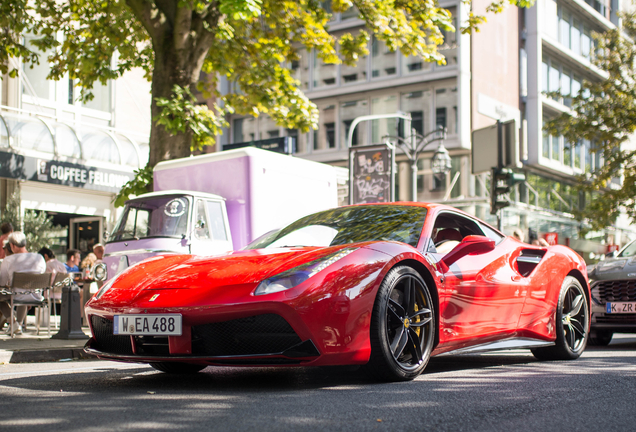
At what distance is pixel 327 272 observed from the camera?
4109mm

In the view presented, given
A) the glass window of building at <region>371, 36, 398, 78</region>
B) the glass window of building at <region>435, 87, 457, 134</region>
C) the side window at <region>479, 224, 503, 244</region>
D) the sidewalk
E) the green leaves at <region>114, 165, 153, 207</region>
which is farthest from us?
the glass window of building at <region>371, 36, 398, 78</region>

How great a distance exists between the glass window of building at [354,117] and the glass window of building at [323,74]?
130 cm

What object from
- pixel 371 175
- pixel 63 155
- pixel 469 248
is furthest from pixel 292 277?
pixel 63 155

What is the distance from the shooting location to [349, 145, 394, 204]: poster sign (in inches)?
573

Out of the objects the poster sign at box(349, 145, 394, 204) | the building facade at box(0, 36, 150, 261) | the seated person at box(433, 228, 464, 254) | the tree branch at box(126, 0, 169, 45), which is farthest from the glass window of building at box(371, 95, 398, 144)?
the seated person at box(433, 228, 464, 254)

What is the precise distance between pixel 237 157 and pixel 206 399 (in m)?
7.32

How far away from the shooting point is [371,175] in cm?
1471

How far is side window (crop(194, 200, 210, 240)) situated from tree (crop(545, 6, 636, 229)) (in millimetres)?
17310

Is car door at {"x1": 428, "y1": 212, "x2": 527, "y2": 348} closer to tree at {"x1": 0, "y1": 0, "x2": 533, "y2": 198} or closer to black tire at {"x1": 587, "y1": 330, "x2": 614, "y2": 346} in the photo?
black tire at {"x1": 587, "y1": 330, "x2": 614, "y2": 346}

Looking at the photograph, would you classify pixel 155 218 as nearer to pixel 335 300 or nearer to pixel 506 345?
pixel 506 345

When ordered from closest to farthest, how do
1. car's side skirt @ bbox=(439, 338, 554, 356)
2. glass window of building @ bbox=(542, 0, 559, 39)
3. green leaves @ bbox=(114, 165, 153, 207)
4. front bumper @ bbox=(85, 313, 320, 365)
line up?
1. front bumper @ bbox=(85, 313, 320, 365)
2. car's side skirt @ bbox=(439, 338, 554, 356)
3. green leaves @ bbox=(114, 165, 153, 207)
4. glass window of building @ bbox=(542, 0, 559, 39)

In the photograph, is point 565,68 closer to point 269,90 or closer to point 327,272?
point 269,90

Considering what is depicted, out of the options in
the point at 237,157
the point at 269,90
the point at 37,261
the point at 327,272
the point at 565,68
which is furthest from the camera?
the point at 565,68

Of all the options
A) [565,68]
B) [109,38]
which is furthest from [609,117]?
[109,38]
